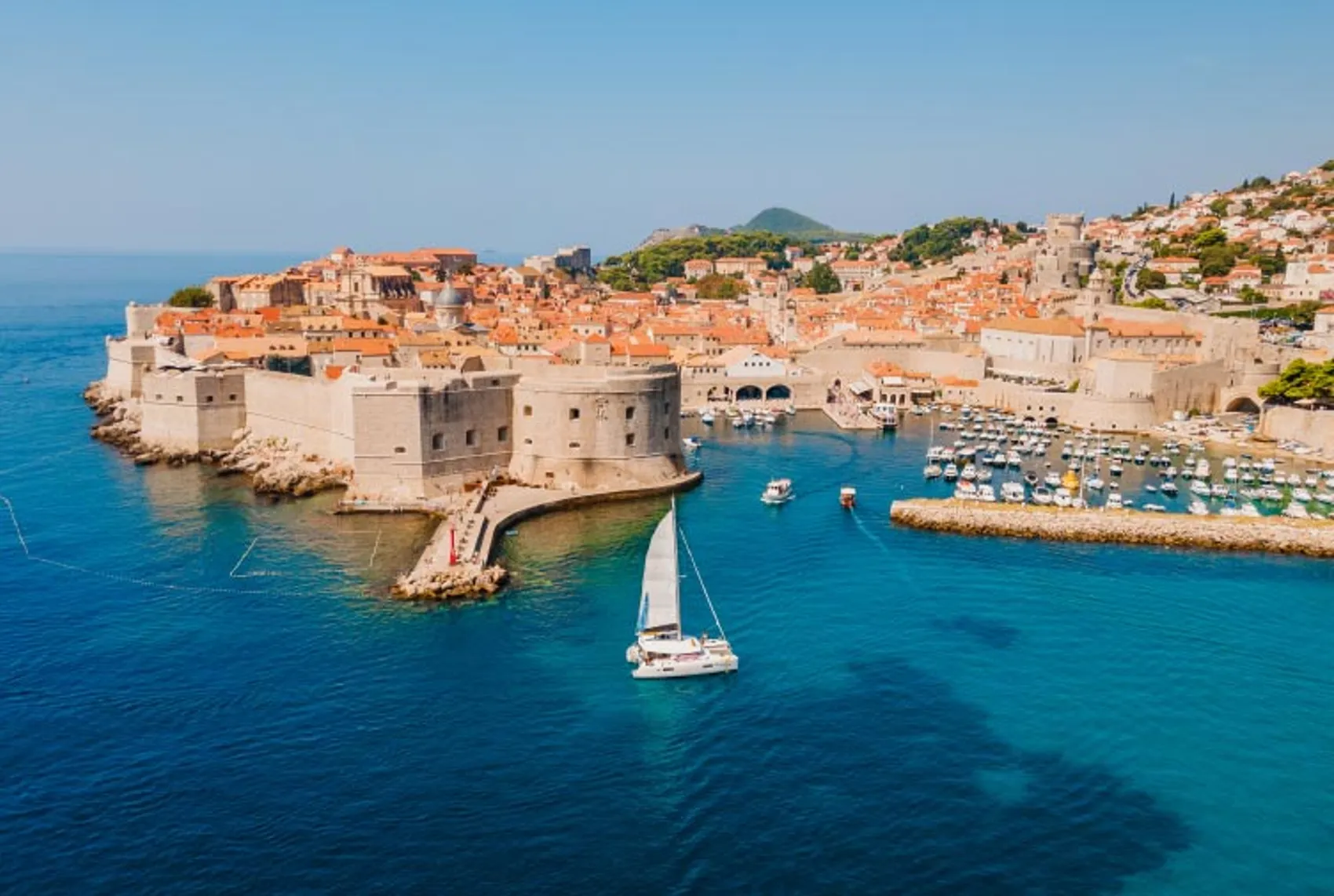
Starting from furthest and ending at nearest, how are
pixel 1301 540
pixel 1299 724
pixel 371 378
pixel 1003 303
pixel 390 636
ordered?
pixel 1003 303 → pixel 371 378 → pixel 1301 540 → pixel 390 636 → pixel 1299 724

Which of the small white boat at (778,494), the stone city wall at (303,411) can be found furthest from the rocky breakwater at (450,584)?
the small white boat at (778,494)

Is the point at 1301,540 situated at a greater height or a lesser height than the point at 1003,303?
lesser

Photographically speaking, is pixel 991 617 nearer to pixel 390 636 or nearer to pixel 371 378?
pixel 390 636

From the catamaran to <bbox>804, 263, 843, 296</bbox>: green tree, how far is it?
6878 centimetres

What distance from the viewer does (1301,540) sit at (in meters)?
24.0

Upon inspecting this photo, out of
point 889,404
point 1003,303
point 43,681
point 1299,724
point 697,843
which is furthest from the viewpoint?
point 1003,303

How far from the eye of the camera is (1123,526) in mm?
24953

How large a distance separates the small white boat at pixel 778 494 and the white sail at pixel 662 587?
1084 cm

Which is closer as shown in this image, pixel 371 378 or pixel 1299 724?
pixel 1299 724

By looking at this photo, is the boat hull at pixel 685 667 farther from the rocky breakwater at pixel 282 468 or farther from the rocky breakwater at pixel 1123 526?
the rocky breakwater at pixel 282 468

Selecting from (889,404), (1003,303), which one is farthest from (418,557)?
(1003,303)

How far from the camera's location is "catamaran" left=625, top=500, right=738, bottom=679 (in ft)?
54.5

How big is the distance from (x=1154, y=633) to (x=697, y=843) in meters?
10.3

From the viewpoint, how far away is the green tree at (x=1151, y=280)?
62969 millimetres
